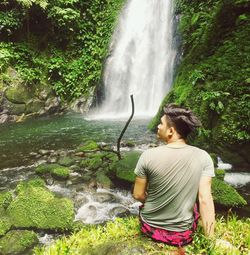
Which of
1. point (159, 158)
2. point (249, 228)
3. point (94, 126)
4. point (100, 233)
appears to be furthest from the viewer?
point (94, 126)

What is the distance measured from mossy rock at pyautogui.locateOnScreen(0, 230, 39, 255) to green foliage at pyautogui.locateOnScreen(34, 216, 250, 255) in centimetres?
124

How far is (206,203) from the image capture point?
3.04 metres

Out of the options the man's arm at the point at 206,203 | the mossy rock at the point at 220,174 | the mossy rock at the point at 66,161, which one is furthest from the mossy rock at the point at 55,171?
the man's arm at the point at 206,203

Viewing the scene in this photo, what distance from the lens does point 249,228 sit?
159 inches

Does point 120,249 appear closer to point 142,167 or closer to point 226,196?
point 142,167

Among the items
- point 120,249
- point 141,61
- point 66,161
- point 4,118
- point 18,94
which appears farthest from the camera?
point 141,61

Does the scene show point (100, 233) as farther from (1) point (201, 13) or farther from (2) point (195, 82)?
(1) point (201, 13)

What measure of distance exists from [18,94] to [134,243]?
14.4 m

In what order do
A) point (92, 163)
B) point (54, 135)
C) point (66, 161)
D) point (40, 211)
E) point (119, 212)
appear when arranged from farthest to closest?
point (54, 135) < point (66, 161) < point (92, 163) < point (119, 212) < point (40, 211)

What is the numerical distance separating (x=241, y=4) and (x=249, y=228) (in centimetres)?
786

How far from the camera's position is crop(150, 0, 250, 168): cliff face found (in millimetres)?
7637

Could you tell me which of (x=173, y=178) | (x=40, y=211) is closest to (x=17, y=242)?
(x=40, y=211)

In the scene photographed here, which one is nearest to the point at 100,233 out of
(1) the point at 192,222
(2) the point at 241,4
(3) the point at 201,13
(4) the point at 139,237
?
(4) the point at 139,237

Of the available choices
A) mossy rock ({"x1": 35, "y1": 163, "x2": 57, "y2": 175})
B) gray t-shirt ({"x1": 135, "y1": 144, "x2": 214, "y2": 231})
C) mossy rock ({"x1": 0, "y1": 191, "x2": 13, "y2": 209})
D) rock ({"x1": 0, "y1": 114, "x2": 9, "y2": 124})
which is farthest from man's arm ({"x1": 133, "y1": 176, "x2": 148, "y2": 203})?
rock ({"x1": 0, "y1": 114, "x2": 9, "y2": 124})
